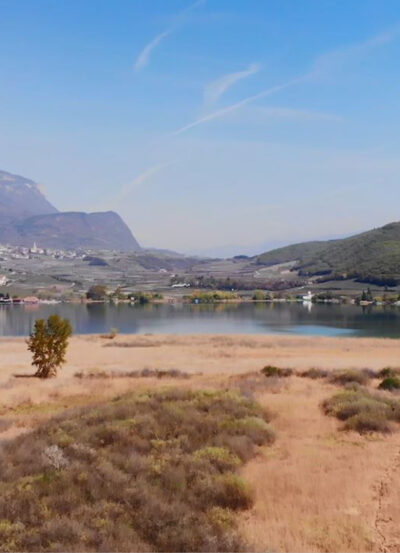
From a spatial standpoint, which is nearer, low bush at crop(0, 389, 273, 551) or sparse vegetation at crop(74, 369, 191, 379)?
low bush at crop(0, 389, 273, 551)

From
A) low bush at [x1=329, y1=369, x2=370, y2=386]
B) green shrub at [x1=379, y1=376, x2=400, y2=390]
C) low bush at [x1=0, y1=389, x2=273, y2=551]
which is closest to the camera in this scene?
low bush at [x1=0, y1=389, x2=273, y2=551]

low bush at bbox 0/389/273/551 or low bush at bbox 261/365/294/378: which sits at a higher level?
low bush at bbox 0/389/273/551

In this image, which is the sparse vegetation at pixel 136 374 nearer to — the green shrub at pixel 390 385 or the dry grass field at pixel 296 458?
the dry grass field at pixel 296 458

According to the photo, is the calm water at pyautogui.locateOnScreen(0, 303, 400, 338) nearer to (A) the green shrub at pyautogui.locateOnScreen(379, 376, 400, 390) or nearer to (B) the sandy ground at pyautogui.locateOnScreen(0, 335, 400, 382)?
(B) the sandy ground at pyautogui.locateOnScreen(0, 335, 400, 382)

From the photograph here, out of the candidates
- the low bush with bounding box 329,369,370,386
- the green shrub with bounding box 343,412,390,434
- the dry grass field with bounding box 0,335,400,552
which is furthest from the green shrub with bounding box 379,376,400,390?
the green shrub with bounding box 343,412,390,434

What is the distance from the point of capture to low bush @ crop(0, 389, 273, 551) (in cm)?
952

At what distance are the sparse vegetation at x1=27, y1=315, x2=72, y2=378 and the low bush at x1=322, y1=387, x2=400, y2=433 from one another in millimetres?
20123

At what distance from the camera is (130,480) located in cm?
1213

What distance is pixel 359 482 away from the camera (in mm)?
12898

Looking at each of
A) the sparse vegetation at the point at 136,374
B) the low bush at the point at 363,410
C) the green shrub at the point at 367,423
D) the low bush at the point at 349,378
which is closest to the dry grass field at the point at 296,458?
the sparse vegetation at the point at 136,374

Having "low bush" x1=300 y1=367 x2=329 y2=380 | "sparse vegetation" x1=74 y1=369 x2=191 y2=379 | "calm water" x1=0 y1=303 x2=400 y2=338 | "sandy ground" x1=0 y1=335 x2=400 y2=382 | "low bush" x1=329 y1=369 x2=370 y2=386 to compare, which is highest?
"low bush" x1=329 y1=369 x2=370 y2=386

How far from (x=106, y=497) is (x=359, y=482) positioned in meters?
5.91

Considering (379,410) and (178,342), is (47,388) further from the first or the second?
(178,342)

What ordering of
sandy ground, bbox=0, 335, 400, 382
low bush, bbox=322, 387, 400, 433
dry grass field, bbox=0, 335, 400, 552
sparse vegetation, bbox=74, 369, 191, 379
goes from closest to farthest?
1. dry grass field, bbox=0, 335, 400, 552
2. low bush, bbox=322, 387, 400, 433
3. sparse vegetation, bbox=74, 369, 191, 379
4. sandy ground, bbox=0, 335, 400, 382
